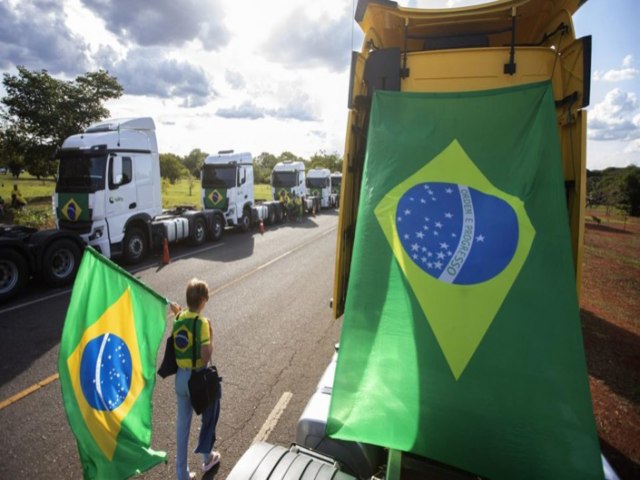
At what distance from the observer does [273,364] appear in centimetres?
503

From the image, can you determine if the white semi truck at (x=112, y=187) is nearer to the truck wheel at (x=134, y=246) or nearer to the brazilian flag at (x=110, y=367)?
the truck wheel at (x=134, y=246)

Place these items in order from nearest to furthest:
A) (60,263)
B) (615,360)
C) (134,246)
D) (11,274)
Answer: (615,360) → (11,274) → (60,263) → (134,246)

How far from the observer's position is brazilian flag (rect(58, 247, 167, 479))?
2332mm

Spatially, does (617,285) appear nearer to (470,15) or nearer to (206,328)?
(470,15)

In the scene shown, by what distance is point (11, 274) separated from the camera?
751 centimetres

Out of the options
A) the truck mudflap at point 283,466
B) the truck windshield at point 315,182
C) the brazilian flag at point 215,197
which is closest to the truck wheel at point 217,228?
the brazilian flag at point 215,197

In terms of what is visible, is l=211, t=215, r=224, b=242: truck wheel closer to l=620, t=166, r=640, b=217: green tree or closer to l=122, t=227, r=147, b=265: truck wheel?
l=122, t=227, r=147, b=265: truck wheel

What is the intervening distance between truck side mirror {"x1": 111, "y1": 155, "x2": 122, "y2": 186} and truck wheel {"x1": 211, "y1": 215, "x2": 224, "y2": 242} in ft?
15.8

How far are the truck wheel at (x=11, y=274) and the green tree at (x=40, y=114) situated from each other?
18149mm

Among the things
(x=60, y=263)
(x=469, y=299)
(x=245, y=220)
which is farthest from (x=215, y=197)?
(x=469, y=299)

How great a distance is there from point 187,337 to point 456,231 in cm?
207

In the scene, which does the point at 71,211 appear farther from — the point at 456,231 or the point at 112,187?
the point at 456,231

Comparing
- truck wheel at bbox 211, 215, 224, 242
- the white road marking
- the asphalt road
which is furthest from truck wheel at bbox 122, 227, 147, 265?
the white road marking

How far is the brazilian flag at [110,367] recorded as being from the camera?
91.8 inches
